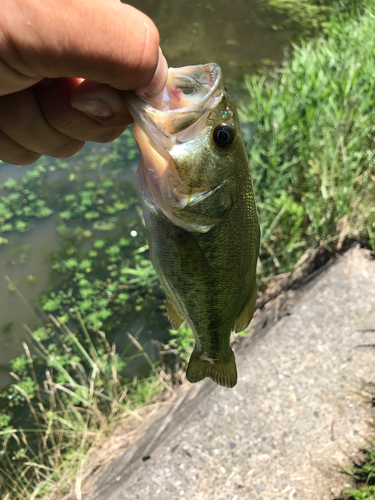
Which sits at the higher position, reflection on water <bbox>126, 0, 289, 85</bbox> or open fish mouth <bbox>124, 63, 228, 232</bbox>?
open fish mouth <bbox>124, 63, 228, 232</bbox>

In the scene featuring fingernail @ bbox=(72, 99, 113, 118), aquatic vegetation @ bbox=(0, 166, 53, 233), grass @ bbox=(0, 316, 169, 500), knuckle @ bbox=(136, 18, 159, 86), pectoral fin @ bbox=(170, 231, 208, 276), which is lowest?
grass @ bbox=(0, 316, 169, 500)

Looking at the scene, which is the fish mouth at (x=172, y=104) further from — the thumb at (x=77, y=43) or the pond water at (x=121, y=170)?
the pond water at (x=121, y=170)

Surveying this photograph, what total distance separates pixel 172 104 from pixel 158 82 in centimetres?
11

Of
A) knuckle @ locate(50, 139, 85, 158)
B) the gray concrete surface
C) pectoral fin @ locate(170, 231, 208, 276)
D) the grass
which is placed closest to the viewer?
pectoral fin @ locate(170, 231, 208, 276)

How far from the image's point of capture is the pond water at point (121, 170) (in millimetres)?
3879

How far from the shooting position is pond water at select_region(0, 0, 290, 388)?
3879 mm

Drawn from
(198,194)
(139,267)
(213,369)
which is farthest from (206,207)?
(139,267)

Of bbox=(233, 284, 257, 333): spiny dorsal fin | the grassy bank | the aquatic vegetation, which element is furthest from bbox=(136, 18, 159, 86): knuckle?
the aquatic vegetation

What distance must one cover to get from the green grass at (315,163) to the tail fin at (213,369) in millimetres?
1802

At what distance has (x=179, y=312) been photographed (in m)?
1.44

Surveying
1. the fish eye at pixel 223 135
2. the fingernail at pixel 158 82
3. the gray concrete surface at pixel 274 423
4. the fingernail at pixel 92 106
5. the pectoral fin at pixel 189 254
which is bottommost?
the gray concrete surface at pixel 274 423

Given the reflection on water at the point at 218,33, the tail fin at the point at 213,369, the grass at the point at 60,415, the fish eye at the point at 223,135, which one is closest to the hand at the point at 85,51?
the fish eye at the point at 223,135

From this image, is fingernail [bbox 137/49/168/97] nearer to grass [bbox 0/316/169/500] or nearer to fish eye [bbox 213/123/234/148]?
fish eye [bbox 213/123/234/148]

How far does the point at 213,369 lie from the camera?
148 centimetres
